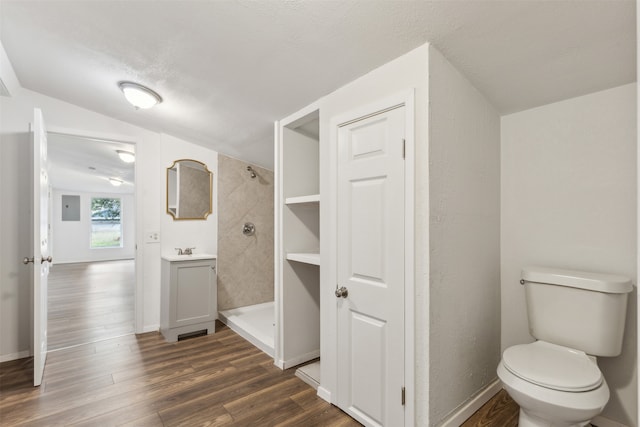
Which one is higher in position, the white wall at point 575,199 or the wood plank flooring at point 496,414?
the white wall at point 575,199

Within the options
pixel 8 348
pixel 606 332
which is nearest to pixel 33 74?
pixel 8 348

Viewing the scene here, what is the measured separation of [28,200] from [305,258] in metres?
2.70

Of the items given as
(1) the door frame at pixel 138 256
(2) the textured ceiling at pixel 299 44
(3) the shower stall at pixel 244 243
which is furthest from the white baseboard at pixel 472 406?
(1) the door frame at pixel 138 256

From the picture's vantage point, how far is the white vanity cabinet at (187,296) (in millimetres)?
3041

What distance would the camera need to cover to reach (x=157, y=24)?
1640mm

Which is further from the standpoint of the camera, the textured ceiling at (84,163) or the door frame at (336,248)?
the textured ceiling at (84,163)

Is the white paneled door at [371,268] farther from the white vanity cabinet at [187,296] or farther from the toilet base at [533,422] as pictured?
the white vanity cabinet at [187,296]

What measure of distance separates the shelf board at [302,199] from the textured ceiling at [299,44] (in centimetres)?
69

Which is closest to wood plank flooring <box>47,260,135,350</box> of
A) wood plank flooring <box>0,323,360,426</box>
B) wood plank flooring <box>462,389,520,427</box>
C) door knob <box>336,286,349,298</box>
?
wood plank flooring <box>0,323,360,426</box>

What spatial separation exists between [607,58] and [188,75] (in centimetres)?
243

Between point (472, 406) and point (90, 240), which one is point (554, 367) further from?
point (90, 240)

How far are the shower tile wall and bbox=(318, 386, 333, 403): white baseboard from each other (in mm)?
2088

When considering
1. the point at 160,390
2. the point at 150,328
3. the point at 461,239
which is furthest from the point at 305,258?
the point at 150,328

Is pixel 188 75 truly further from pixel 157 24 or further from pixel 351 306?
pixel 351 306
